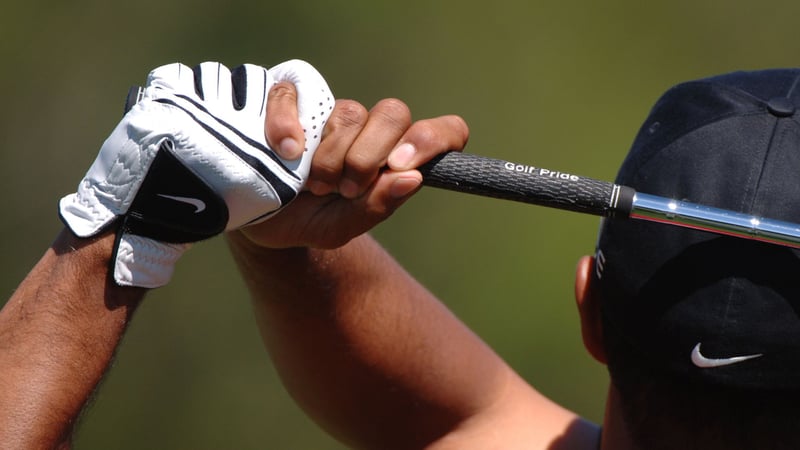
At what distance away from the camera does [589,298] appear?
7.20 feet

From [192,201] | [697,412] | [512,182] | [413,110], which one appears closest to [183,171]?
[192,201]

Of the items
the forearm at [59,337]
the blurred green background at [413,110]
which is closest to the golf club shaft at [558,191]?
the forearm at [59,337]

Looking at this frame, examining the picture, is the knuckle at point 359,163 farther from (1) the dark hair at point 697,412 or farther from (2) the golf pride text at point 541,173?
(1) the dark hair at point 697,412

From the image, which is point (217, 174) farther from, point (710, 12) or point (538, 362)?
point (710, 12)

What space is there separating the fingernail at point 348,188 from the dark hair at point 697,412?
1.68ft

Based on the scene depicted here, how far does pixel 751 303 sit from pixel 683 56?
5.64 m

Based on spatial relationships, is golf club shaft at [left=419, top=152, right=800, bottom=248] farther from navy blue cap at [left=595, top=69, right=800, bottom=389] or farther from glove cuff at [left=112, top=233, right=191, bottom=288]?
glove cuff at [left=112, top=233, right=191, bottom=288]

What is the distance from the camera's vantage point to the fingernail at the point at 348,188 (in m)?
1.96

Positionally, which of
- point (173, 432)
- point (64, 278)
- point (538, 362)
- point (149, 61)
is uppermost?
point (64, 278)

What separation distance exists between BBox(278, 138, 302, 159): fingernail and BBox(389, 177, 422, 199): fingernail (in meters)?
0.17

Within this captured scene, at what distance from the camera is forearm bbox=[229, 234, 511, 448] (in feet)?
8.25

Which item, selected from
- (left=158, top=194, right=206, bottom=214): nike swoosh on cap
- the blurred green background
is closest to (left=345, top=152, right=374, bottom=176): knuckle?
(left=158, top=194, right=206, bottom=214): nike swoosh on cap

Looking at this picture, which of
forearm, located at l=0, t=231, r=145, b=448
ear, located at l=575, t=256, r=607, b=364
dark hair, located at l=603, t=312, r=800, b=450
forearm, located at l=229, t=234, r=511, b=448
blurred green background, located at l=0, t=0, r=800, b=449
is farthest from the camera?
blurred green background, located at l=0, t=0, r=800, b=449

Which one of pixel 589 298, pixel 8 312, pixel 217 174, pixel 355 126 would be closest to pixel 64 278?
pixel 8 312
